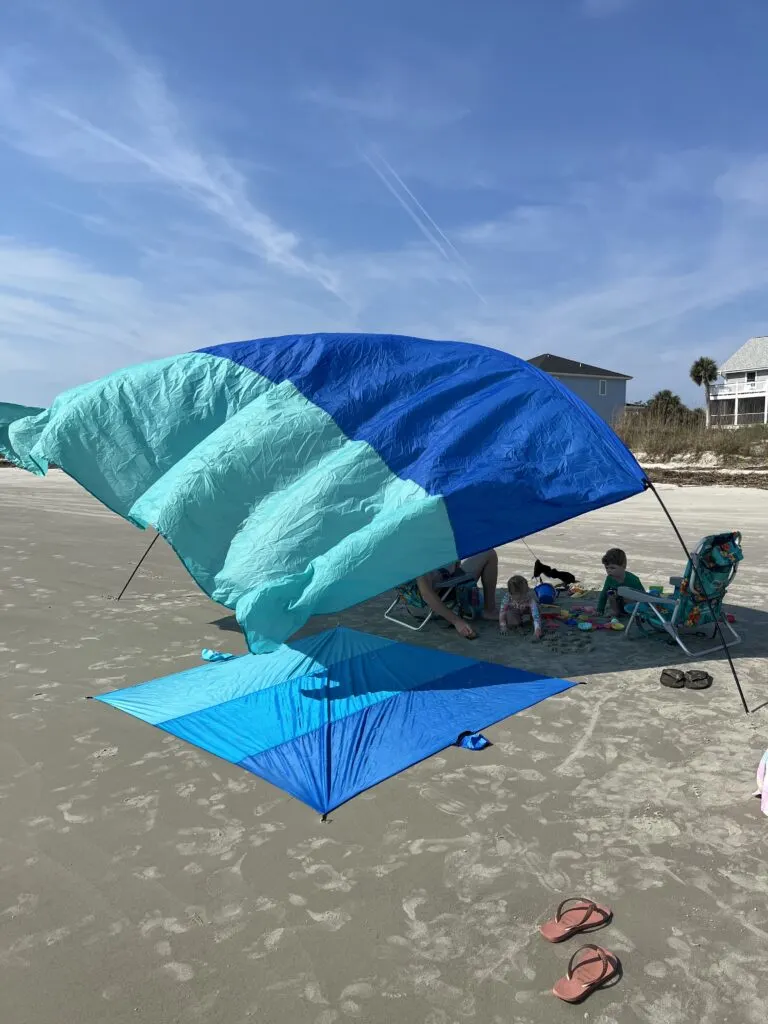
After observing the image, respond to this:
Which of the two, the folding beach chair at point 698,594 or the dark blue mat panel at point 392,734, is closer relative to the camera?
the dark blue mat panel at point 392,734

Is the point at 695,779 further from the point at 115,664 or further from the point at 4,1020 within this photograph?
the point at 115,664

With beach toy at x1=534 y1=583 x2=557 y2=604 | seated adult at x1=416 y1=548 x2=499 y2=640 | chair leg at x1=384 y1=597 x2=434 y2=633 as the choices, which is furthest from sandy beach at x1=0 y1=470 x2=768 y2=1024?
beach toy at x1=534 y1=583 x2=557 y2=604

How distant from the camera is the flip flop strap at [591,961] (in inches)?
98.1

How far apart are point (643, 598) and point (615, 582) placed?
2.17ft

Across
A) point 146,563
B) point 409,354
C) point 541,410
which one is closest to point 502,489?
point 541,410

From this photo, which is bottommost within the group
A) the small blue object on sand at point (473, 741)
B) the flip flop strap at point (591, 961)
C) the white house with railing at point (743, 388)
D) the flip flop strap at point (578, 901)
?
the flip flop strap at point (591, 961)

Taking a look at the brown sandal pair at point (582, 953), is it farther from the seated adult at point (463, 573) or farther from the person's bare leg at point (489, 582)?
the person's bare leg at point (489, 582)

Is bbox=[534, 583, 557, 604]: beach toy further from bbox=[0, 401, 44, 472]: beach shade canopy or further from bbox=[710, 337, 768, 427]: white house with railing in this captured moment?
bbox=[710, 337, 768, 427]: white house with railing

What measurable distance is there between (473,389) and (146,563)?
20.1ft

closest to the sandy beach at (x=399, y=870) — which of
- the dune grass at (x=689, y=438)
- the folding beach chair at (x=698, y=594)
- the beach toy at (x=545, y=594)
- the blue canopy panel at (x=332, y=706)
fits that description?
the blue canopy panel at (x=332, y=706)

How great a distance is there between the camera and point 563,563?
1011 cm

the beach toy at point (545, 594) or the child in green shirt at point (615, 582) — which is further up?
the child in green shirt at point (615, 582)

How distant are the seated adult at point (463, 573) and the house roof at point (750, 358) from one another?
49262 mm

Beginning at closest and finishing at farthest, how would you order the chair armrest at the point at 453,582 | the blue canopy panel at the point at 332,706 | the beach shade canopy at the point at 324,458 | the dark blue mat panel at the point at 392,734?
the dark blue mat panel at the point at 392,734 < the blue canopy panel at the point at 332,706 < the beach shade canopy at the point at 324,458 < the chair armrest at the point at 453,582
